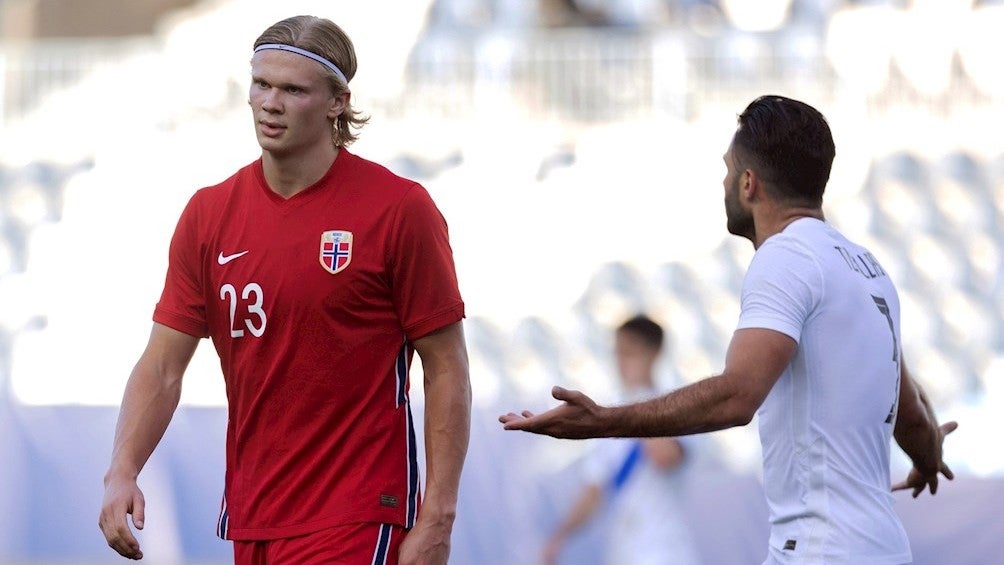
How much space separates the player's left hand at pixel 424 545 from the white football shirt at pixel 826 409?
78 cm

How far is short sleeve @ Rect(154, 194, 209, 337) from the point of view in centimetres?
394

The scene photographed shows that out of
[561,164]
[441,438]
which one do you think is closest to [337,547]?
[441,438]

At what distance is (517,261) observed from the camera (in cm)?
1566

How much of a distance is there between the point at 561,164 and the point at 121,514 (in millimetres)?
12817

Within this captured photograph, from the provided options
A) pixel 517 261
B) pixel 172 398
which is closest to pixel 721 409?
pixel 172 398

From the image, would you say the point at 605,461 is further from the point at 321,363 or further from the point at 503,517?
the point at 321,363

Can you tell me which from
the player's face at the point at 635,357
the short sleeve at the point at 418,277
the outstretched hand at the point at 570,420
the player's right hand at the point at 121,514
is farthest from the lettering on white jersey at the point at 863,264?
the player's face at the point at 635,357

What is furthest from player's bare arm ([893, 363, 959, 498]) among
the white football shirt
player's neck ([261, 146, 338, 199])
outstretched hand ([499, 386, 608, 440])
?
player's neck ([261, 146, 338, 199])

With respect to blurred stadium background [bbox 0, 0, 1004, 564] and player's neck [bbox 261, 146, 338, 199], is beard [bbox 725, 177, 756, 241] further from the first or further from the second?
blurred stadium background [bbox 0, 0, 1004, 564]

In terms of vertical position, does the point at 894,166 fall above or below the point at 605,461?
above

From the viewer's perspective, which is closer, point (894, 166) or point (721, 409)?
point (721, 409)

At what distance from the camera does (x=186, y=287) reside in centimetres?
394

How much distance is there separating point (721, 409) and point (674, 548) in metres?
3.32

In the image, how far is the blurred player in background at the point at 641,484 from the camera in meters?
6.52
